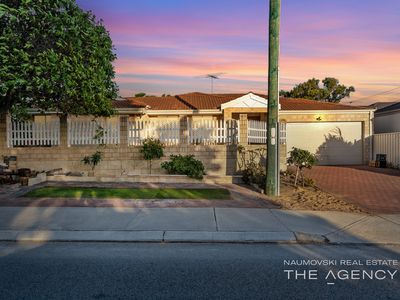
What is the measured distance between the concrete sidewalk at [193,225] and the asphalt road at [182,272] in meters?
0.36

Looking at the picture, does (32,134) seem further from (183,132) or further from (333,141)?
(333,141)

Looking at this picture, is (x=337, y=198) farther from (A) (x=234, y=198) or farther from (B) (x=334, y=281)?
(B) (x=334, y=281)

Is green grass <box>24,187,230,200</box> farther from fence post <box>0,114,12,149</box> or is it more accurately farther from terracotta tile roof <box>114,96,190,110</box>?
terracotta tile roof <box>114,96,190,110</box>

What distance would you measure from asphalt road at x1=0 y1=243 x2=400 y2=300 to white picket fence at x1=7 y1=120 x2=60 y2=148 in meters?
9.59

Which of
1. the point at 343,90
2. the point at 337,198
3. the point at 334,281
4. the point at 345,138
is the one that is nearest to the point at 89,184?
the point at 337,198

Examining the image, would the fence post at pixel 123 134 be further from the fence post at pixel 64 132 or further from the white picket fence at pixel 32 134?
the white picket fence at pixel 32 134

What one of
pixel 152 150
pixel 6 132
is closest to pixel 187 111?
pixel 152 150

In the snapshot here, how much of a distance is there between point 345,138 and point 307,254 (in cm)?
1882

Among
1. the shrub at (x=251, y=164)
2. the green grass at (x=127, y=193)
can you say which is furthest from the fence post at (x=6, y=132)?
the shrub at (x=251, y=164)

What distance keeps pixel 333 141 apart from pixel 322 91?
1116 inches

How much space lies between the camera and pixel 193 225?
809 cm

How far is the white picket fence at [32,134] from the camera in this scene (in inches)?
631

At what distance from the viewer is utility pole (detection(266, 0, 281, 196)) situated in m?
11.2

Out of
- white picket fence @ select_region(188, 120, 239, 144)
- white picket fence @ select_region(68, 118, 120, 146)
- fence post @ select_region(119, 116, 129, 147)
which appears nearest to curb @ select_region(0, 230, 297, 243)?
fence post @ select_region(119, 116, 129, 147)
